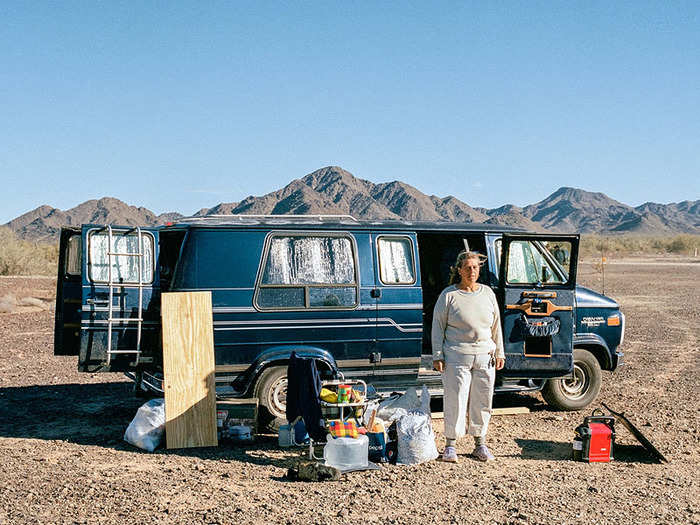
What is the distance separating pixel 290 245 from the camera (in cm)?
839

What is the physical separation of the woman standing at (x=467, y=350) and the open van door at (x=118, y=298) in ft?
10.4

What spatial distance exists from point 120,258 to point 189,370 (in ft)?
4.77

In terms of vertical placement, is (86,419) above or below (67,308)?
below

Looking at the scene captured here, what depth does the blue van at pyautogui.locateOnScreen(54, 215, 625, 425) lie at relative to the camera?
26.3ft

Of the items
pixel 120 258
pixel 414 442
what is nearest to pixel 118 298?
pixel 120 258

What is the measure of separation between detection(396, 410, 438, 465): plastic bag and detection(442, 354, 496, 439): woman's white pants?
225 mm

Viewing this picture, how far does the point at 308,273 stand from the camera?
838cm

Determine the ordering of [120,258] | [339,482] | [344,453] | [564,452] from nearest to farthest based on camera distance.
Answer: [339,482] < [344,453] < [564,452] < [120,258]

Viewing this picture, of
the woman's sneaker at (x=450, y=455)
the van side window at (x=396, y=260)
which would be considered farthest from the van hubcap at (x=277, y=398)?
the woman's sneaker at (x=450, y=455)

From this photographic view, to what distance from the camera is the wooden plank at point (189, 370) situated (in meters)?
7.78

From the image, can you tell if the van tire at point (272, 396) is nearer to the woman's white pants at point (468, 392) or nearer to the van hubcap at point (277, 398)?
the van hubcap at point (277, 398)

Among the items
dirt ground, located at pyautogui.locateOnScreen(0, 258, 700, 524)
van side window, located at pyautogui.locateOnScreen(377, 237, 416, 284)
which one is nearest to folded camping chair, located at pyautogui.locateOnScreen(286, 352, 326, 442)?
dirt ground, located at pyautogui.locateOnScreen(0, 258, 700, 524)

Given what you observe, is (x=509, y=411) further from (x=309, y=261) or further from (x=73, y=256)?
(x=73, y=256)

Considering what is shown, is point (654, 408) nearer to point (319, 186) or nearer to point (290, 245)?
point (290, 245)
